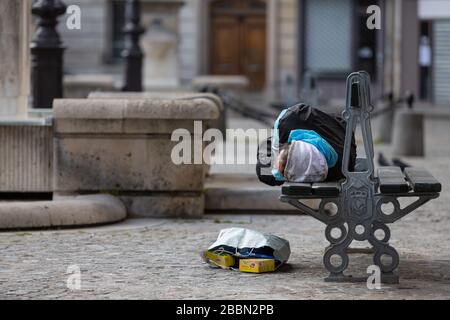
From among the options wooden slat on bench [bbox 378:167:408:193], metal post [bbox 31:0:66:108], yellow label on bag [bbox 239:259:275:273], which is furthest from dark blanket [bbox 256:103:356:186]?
metal post [bbox 31:0:66:108]

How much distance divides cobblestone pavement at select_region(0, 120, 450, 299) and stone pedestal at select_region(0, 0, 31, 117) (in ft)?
6.78

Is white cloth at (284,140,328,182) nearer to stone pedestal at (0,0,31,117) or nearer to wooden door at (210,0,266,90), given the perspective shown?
stone pedestal at (0,0,31,117)

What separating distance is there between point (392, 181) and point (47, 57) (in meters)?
6.73

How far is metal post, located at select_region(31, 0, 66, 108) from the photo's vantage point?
1360cm

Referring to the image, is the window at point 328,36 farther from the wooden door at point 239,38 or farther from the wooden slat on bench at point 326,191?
the wooden slat on bench at point 326,191

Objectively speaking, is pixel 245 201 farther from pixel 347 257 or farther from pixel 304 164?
pixel 347 257

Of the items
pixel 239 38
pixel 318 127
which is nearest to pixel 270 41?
pixel 239 38

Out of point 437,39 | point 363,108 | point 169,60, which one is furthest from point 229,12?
point 363,108

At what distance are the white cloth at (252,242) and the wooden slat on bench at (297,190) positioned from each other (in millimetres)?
519

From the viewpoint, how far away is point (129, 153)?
10.5m

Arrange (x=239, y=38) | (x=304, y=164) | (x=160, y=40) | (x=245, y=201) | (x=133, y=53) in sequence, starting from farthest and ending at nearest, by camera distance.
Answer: (x=239, y=38), (x=160, y=40), (x=133, y=53), (x=245, y=201), (x=304, y=164)

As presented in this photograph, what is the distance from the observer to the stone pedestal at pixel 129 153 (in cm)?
1037

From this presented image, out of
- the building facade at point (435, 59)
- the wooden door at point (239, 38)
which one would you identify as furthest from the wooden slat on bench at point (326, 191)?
the wooden door at point (239, 38)
